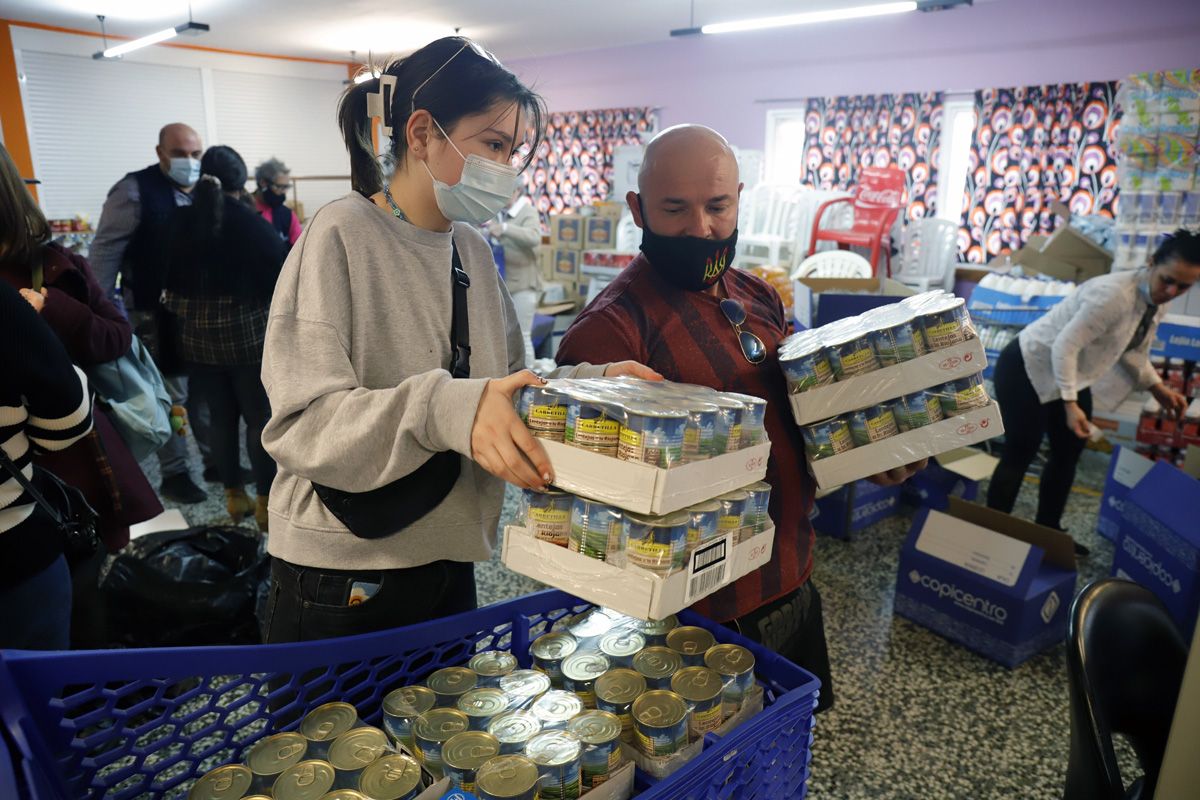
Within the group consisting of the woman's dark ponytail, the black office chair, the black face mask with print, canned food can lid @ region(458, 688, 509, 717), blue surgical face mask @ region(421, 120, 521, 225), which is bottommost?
the black office chair

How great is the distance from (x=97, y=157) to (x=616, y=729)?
13110 mm

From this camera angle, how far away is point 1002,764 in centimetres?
228

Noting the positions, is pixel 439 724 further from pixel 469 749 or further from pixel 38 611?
pixel 38 611

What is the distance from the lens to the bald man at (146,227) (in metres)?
3.48

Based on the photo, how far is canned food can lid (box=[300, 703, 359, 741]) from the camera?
0.93 metres

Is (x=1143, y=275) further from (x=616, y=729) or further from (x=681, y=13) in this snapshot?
(x=681, y=13)

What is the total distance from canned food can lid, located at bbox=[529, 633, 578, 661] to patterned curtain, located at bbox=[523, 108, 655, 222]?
9858mm

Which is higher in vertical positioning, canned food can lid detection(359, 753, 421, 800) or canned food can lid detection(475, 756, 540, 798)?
canned food can lid detection(475, 756, 540, 798)

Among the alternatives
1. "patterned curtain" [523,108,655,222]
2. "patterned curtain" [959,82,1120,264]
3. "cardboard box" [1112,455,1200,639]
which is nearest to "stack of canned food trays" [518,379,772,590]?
"cardboard box" [1112,455,1200,639]

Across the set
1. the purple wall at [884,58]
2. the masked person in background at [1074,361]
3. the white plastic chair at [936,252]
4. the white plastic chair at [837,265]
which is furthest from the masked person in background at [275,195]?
the white plastic chair at [936,252]

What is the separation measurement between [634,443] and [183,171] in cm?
358

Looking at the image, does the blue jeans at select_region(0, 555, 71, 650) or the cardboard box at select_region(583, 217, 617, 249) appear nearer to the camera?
the blue jeans at select_region(0, 555, 71, 650)

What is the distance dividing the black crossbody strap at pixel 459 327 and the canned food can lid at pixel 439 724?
477 mm

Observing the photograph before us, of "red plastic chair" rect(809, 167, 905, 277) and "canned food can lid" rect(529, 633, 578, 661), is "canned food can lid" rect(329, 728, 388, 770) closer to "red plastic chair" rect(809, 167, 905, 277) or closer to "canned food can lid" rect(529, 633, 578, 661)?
"canned food can lid" rect(529, 633, 578, 661)
